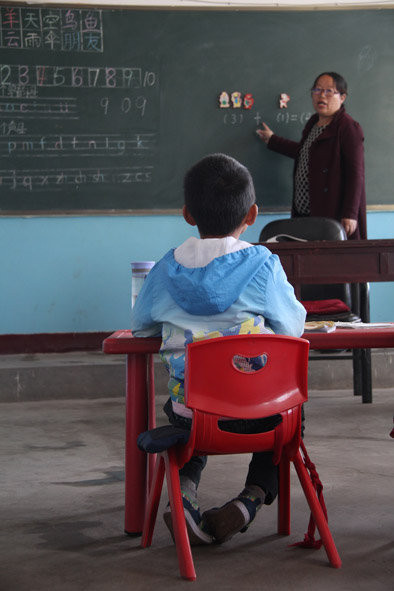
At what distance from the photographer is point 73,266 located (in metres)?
4.89

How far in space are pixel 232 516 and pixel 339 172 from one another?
10.6ft

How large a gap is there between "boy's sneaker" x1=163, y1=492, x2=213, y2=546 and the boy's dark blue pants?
0.30 ft

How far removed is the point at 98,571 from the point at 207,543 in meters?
0.27

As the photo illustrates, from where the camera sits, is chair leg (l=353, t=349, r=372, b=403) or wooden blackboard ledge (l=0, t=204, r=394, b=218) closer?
chair leg (l=353, t=349, r=372, b=403)

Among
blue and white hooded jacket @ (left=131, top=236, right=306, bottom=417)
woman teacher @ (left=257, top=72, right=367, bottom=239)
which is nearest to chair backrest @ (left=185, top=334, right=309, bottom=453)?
blue and white hooded jacket @ (left=131, top=236, right=306, bottom=417)

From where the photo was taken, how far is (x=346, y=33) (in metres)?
4.98

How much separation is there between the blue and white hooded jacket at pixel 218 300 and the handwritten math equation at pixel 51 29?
3.49 metres

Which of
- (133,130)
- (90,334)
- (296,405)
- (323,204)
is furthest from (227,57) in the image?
(296,405)

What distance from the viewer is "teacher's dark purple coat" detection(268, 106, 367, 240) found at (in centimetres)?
451

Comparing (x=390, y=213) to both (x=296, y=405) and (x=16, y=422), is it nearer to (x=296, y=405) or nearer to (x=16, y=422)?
(x=16, y=422)

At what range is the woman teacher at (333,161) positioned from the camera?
451cm

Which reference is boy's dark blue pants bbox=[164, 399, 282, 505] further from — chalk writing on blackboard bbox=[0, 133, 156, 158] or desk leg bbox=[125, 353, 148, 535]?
chalk writing on blackboard bbox=[0, 133, 156, 158]

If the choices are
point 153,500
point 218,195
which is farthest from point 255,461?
point 218,195

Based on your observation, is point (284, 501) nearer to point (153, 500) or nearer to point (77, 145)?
point (153, 500)
